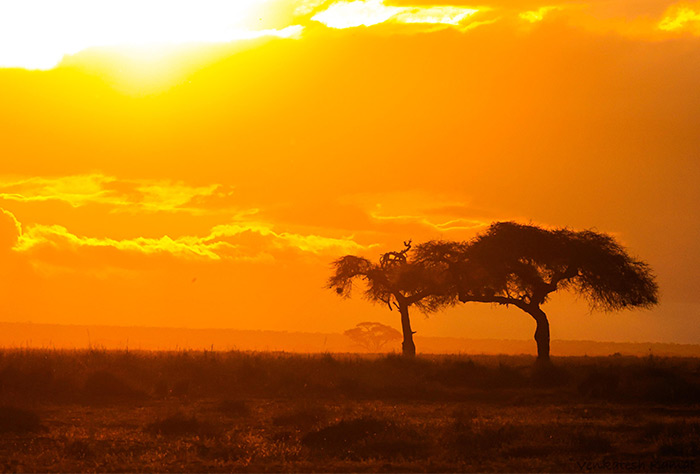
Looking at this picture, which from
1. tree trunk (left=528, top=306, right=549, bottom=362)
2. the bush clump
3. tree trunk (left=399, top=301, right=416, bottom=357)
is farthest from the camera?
tree trunk (left=399, top=301, right=416, bottom=357)

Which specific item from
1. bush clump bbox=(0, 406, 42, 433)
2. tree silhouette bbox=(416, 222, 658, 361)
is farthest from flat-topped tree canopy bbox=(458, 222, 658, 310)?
bush clump bbox=(0, 406, 42, 433)

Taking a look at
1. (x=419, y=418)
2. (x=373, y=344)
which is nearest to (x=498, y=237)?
(x=419, y=418)

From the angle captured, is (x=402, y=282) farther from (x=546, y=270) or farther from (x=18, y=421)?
(x=18, y=421)

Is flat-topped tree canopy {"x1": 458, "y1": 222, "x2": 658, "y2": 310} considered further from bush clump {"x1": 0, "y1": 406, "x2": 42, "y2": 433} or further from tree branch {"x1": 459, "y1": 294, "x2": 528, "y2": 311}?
bush clump {"x1": 0, "y1": 406, "x2": 42, "y2": 433}

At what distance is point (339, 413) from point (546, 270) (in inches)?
1342

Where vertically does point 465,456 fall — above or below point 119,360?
below

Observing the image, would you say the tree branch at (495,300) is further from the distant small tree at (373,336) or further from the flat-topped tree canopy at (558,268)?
the distant small tree at (373,336)

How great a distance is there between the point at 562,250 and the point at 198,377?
2920cm

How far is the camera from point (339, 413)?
39.2 metres

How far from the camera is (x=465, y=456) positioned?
96.8 feet

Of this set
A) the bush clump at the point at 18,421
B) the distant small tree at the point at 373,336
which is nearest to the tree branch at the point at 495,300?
the bush clump at the point at 18,421

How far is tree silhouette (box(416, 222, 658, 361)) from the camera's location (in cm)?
6831

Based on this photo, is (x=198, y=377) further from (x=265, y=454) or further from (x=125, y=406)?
(x=265, y=454)

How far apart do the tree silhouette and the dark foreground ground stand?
7.54 metres
